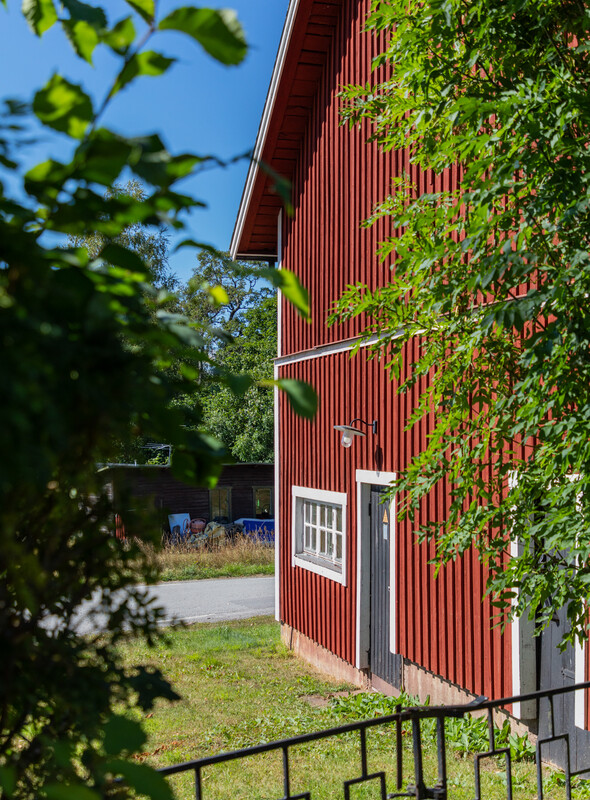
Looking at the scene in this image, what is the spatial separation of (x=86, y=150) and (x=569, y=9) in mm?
3329

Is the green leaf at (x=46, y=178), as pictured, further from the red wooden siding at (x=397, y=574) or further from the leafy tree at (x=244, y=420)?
the leafy tree at (x=244, y=420)

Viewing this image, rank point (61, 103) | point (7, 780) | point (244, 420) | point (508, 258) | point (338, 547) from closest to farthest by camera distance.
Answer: point (7, 780) → point (61, 103) → point (508, 258) → point (338, 547) → point (244, 420)

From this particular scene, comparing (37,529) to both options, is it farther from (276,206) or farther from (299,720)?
(276,206)

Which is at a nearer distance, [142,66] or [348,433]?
[142,66]

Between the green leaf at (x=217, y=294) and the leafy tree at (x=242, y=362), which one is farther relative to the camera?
the leafy tree at (x=242, y=362)

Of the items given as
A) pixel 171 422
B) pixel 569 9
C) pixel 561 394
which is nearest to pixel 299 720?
pixel 561 394

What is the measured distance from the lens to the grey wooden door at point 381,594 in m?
7.67

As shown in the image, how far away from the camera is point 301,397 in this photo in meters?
0.93

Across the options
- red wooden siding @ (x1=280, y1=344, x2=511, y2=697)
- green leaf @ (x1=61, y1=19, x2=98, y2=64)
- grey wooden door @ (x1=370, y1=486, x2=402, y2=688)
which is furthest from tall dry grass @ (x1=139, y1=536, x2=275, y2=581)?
green leaf @ (x1=61, y1=19, x2=98, y2=64)

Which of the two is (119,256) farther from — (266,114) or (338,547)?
(266,114)

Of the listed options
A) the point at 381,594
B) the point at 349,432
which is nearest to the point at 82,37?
the point at 349,432

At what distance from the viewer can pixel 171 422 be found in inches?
41.1

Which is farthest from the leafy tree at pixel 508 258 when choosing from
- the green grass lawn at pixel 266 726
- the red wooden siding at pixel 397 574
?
the green grass lawn at pixel 266 726

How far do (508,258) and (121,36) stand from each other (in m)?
2.24
